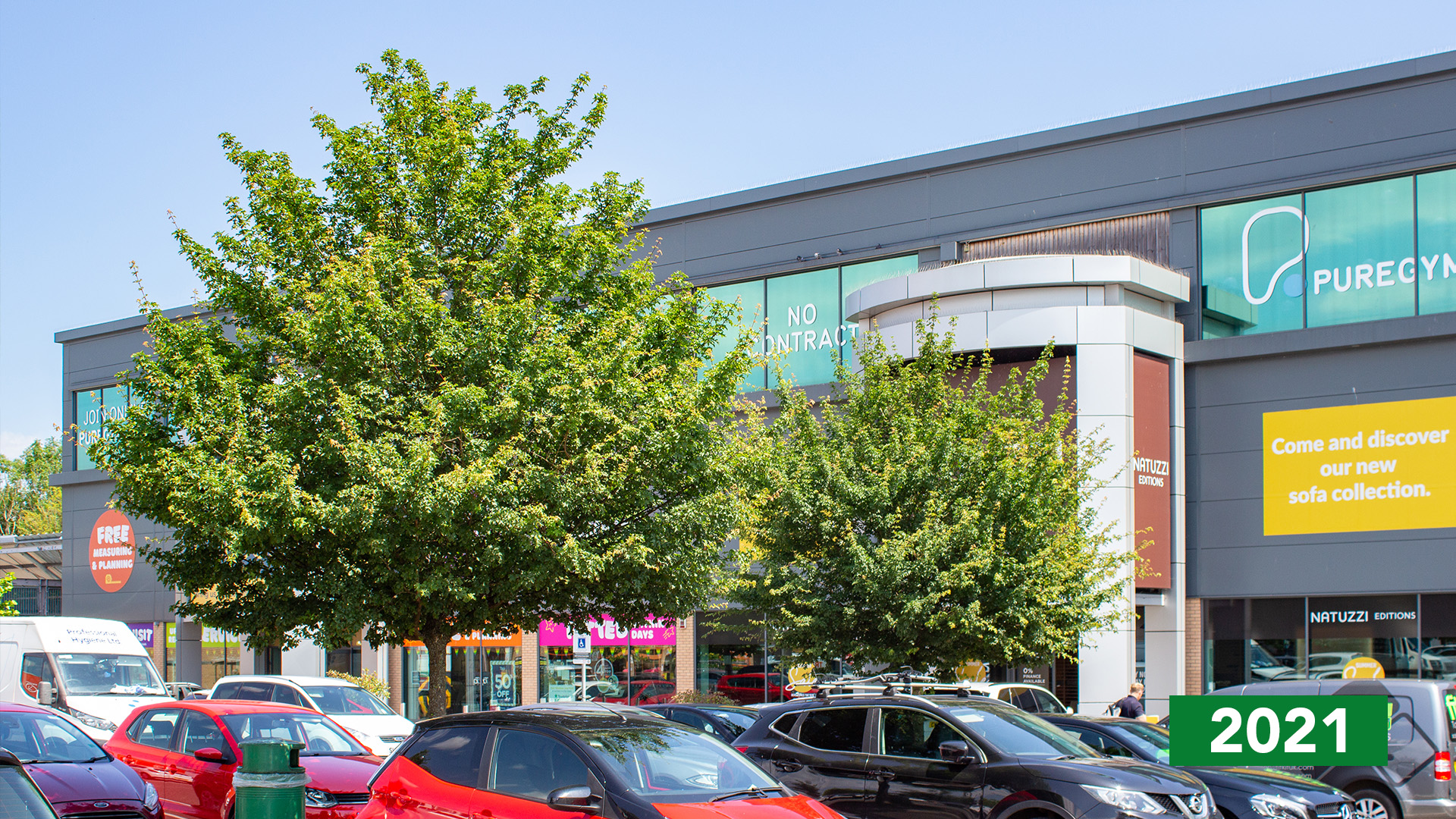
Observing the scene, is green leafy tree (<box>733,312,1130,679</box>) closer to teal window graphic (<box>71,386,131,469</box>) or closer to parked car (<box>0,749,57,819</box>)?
parked car (<box>0,749,57,819</box>)

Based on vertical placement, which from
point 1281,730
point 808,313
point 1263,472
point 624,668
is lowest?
point 624,668

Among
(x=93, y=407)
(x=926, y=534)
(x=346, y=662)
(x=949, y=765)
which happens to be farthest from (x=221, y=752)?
(x=93, y=407)

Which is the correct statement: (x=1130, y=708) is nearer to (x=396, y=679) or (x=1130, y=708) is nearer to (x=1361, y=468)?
(x=1361, y=468)

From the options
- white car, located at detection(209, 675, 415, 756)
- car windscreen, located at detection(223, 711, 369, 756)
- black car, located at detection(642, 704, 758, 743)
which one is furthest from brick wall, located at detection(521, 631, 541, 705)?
car windscreen, located at detection(223, 711, 369, 756)

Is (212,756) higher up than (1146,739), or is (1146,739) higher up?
(212,756)

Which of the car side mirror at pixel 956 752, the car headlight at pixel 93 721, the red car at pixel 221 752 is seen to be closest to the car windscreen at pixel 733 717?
the red car at pixel 221 752

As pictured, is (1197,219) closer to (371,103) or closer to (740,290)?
(740,290)

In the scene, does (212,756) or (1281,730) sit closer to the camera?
(1281,730)

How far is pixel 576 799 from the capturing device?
736 cm

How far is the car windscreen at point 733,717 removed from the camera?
16375 millimetres

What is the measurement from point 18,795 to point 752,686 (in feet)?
80.1

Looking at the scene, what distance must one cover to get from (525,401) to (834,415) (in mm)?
8156

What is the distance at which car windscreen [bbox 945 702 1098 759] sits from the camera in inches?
406

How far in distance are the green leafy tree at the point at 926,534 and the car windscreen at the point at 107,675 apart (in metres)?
9.46
